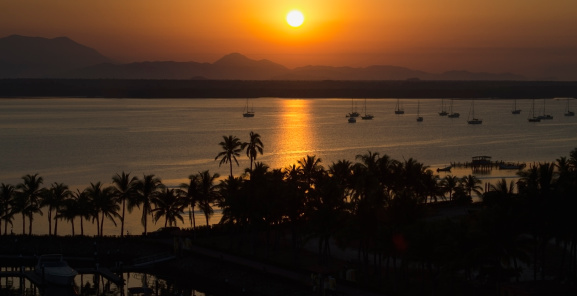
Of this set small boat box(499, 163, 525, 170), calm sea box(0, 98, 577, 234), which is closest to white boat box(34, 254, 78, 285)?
calm sea box(0, 98, 577, 234)

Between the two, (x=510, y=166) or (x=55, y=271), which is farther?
(x=510, y=166)

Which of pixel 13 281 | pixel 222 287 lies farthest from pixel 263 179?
pixel 13 281

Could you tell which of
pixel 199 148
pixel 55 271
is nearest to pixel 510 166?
pixel 199 148

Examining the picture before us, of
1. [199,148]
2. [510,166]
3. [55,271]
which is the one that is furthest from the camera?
[199,148]

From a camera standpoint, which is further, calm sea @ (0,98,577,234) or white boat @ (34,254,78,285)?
calm sea @ (0,98,577,234)

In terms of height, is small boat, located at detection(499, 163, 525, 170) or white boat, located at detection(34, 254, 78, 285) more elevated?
small boat, located at detection(499, 163, 525, 170)

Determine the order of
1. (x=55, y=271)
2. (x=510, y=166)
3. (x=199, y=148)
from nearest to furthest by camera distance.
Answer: (x=55, y=271) → (x=510, y=166) → (x=199, y=148)

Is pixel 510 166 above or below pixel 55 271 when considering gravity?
above

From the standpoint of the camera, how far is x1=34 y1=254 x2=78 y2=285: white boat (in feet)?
151

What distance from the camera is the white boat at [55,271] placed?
46.2 m

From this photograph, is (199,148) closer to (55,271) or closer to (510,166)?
(510,166)

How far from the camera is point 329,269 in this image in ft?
149

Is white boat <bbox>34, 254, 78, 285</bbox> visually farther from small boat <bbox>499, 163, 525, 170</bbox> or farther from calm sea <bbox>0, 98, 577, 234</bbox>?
small boat <bbox>499, 163, 525, 170</bbox>

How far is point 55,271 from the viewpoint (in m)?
46.4
